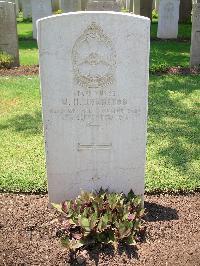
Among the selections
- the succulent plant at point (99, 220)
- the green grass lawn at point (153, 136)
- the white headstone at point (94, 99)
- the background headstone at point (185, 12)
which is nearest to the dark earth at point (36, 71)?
the green grass lawn at point (153, 136)

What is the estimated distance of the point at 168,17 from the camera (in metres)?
16.2

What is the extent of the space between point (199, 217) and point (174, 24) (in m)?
13.3

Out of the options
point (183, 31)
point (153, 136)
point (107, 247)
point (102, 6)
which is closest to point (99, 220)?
point (107, 247)

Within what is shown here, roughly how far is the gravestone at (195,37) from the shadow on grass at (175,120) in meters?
1.22

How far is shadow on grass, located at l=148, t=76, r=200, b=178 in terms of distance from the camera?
19.0ft

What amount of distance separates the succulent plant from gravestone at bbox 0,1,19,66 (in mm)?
8309

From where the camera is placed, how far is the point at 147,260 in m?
3.55

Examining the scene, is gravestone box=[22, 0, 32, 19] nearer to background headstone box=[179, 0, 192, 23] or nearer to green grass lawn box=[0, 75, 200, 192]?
background headstone box=[179, 0, 192, 23]

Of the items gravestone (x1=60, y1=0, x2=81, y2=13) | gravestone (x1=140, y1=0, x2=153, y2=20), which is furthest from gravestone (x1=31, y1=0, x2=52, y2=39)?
gravestone (x1=140, y1=0, x2=153, y2=20)

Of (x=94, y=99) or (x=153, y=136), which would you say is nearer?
(x=94, y=99)

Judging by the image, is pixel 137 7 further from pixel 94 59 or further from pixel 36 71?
pixel 94 59

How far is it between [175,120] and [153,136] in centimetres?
93

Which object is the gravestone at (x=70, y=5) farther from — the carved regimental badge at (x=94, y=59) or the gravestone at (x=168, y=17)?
the carved regimental badge at (x=94, y=59)

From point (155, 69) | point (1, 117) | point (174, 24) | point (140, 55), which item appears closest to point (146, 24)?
point (140, 55)
